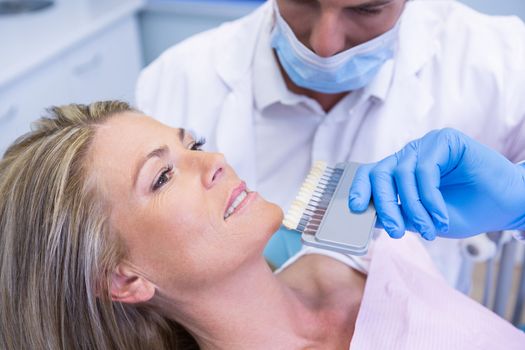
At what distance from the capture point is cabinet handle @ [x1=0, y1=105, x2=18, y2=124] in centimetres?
183

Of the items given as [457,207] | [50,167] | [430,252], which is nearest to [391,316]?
[457,207]

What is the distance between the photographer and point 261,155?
4.66 feet

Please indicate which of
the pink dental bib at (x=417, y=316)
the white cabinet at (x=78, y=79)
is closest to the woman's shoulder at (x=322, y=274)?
the pink dental bib at (x=417, y=316)

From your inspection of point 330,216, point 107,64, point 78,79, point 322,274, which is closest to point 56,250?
point 330,216

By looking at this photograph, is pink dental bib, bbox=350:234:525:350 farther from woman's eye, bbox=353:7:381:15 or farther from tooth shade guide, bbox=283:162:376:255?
woman's eye, bbox=353:7:381:15

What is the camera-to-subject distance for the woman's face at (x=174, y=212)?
3.00 feet

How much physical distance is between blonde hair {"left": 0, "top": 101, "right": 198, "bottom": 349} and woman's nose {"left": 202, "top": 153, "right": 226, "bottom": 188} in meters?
0.18

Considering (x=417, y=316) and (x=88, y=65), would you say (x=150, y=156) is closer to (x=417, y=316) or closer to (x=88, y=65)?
(x=417, y=316)

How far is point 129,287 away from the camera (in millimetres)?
952

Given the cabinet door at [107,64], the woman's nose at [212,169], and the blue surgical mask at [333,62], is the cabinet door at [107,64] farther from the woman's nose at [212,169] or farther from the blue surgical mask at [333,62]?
the woman's nose at [212,169]

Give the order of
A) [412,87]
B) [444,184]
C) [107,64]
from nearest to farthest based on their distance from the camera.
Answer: [444,184] → [412,87] → [107,64]

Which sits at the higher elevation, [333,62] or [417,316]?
[333,62]

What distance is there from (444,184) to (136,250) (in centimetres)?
59

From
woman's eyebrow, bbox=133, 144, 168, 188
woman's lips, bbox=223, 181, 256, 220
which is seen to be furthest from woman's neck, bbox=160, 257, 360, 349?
woman's eyebrow, bbox=133, 144, 168, 188
